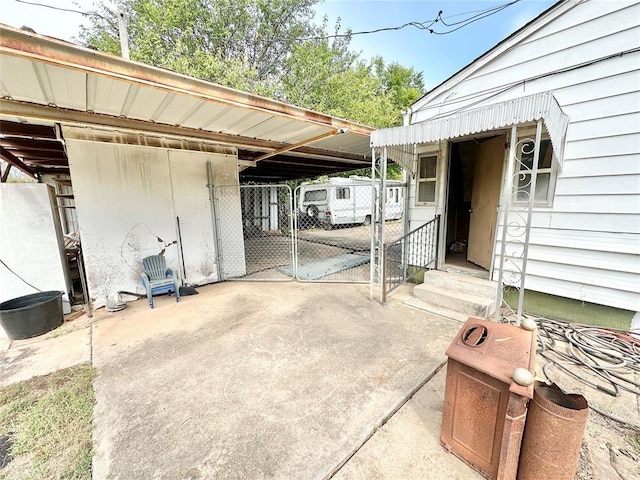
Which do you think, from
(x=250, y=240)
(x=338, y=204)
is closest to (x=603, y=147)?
(x=338, y=204)

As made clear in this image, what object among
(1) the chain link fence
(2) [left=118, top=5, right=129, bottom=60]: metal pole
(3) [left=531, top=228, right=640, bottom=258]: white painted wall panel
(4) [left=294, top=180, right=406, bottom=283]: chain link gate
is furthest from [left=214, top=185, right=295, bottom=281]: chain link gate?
(3) [left=531, top=228, right=640, bottom=258]: white painted wall panel

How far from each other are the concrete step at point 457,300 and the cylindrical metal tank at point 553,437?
211 centimetres

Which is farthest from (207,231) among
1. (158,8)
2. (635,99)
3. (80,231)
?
(158,8)

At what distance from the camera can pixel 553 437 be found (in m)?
1.15

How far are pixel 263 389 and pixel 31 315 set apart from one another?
304 cm

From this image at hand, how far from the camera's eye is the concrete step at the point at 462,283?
3.42 m

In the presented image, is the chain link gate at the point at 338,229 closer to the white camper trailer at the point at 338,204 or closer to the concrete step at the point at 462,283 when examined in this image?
the white camper trailer at the point at 338,204

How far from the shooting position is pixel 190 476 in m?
1.44

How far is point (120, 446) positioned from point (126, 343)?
1525 mm

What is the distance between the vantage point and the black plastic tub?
9.60 ft

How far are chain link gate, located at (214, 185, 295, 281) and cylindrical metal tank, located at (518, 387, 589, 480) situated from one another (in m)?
3.78

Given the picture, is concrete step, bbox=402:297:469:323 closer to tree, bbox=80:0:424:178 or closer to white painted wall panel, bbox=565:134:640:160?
white painted wall panel, bbox=565:134:640:160

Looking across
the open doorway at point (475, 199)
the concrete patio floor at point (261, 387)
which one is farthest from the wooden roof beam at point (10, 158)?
the open doorway at point (475, 199)

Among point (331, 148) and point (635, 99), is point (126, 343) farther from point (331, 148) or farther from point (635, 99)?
point (635, 99)
